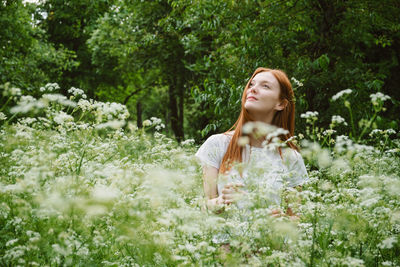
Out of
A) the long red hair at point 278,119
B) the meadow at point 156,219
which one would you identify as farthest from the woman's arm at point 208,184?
the meadow at point 156,219

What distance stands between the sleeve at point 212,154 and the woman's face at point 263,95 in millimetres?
489

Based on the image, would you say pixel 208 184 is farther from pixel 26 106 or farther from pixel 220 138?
pixel 26 106

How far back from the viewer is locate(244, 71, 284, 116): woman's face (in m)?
3.36

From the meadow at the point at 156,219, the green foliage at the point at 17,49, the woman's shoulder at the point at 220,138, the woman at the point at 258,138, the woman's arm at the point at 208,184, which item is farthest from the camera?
the green foliage at the point at 17,49

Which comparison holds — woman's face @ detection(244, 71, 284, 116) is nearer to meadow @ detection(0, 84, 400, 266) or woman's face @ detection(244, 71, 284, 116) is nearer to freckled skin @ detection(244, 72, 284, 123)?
freckled skin @ detection(244, 72, 284, 123)

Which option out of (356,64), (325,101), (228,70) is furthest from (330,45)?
(228,70)

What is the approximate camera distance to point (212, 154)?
3.39 metres

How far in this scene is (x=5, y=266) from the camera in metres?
2.26

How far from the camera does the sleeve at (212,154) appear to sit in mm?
3357

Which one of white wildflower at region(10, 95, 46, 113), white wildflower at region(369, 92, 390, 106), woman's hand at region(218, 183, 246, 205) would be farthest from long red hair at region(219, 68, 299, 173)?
white wildflower at region(10, 95, 46, 113)

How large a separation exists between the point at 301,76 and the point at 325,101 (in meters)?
0.74

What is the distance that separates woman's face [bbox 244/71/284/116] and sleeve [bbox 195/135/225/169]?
0.49m

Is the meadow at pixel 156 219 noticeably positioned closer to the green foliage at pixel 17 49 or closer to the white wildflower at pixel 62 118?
the white wildflower at pixel 62 118

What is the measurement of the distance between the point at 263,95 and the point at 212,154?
79 centimetres
